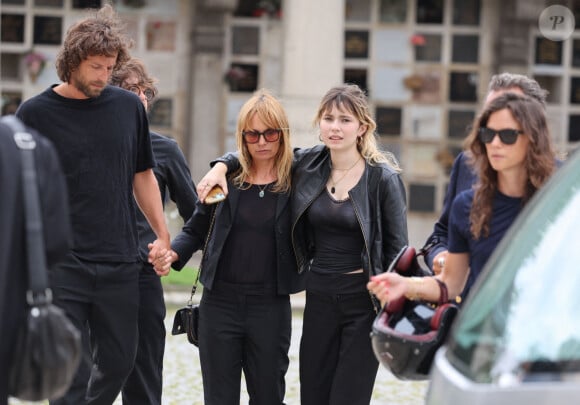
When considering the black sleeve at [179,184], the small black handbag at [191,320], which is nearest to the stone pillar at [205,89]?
the black sleeve at [179,184]

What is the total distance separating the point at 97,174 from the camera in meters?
5.97

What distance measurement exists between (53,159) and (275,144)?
1.90 meters

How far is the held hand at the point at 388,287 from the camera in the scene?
189 inches

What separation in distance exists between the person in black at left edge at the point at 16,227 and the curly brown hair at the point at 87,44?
4.77 feet

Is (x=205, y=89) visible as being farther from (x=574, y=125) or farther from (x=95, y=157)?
(x=95, y=157)

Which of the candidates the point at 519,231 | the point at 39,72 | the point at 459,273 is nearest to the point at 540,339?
the point at 519,231

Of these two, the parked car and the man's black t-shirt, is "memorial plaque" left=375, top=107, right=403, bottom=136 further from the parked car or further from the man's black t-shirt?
the parked car

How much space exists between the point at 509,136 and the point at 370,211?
1471 millimetres

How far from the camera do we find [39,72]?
16344 millimetres

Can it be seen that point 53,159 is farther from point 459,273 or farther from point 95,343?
point 95,343

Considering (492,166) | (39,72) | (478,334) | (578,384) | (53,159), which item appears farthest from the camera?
(39,72)

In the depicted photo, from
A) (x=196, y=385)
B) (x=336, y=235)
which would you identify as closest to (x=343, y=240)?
(x=336, y=235)

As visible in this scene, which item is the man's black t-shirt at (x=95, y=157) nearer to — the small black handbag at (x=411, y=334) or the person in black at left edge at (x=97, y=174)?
the person in black at left edge at (x=97, y=174)

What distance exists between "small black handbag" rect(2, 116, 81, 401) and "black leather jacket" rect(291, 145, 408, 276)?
197 cm
